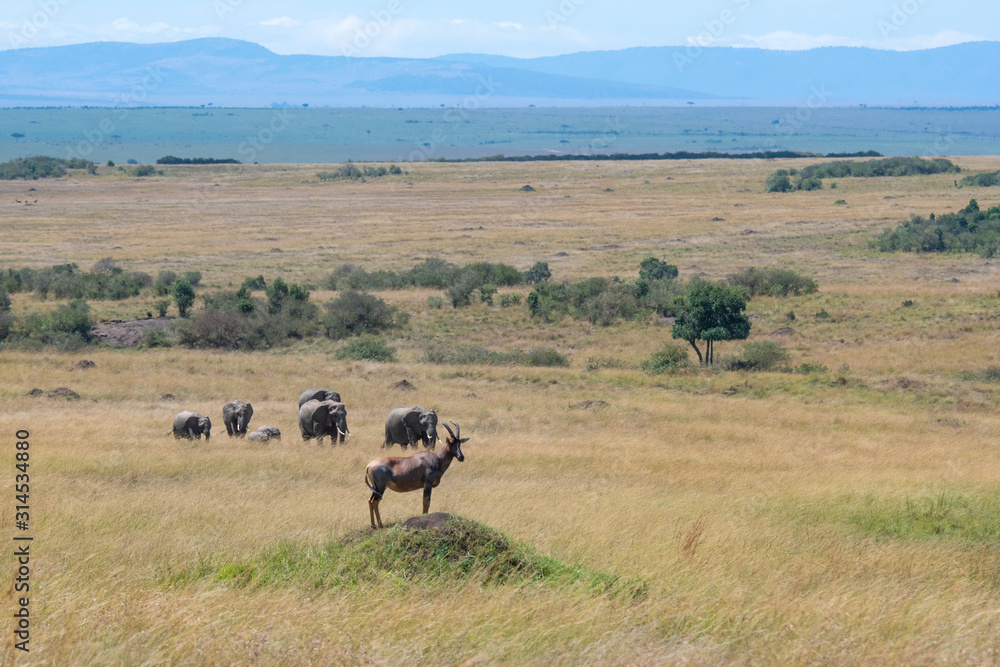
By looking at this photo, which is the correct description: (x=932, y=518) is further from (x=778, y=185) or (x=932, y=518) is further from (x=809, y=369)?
(x=778, y=185)

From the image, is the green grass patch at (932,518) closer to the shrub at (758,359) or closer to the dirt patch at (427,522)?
the dirt patch at (427,522)

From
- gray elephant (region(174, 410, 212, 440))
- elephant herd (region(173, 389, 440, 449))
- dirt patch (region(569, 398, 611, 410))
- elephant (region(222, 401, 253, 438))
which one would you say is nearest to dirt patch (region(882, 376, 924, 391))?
dirt patch (region(569, 398, 611, 410))

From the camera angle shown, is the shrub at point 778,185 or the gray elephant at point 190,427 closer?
the gray elephant at point 190,427

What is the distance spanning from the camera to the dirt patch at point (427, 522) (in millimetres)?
7195

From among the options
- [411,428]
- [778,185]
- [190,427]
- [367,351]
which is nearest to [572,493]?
[411,428]

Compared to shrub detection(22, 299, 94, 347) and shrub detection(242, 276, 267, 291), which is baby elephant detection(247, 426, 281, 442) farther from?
shrub detection(242, 276, 267, 291)

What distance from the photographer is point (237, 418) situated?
A: 60.2 ft

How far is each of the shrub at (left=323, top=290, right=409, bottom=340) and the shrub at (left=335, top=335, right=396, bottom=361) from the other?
3.23 metres

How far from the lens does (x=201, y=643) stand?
15.6ft

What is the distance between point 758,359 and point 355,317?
54.6 ft

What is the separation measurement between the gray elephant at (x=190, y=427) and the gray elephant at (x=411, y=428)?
3732 millimetres

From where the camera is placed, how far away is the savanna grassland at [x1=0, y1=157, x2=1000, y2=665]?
5.17 meters

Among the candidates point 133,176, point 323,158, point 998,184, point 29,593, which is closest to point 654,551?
point 29,593

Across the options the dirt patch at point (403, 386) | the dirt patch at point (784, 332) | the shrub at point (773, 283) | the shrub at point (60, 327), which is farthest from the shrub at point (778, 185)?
the dirt patch at point (403, 386)
